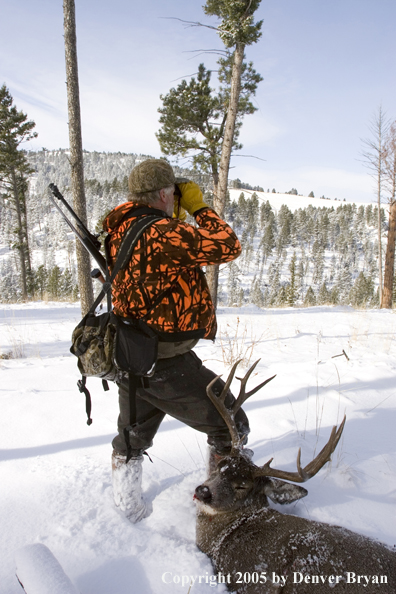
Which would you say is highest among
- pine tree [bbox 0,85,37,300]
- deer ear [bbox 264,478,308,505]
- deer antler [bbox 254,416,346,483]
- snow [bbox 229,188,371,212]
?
snow [bbox 229,188,371,212]

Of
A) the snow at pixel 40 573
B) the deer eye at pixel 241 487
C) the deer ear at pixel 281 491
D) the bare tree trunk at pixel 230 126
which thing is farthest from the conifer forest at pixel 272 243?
the snow at pixel 40 573

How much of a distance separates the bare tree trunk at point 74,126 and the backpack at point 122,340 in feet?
16.0

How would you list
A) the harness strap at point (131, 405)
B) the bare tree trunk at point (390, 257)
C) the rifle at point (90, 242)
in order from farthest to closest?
A: the bare tree trunk at point (390, 257) < the rifle at point (90, 242) < the harness strap at point (131, 405)

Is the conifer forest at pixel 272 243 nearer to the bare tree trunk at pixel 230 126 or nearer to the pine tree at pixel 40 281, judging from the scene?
the pine tree at pixel 40 281

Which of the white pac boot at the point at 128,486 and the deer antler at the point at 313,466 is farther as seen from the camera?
the white pac boot at the point at 128,486

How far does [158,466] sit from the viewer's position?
2.58 meters

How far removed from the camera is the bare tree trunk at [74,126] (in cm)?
565

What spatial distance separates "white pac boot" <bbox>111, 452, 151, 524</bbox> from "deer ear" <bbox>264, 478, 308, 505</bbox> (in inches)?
32.0

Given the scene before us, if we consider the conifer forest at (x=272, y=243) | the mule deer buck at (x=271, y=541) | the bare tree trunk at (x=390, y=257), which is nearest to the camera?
the mule deer buck at (x=271, y=541)

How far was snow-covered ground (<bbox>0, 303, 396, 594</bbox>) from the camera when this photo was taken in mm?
1762

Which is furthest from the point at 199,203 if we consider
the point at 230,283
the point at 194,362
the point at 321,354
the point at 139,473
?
the point at 230,283

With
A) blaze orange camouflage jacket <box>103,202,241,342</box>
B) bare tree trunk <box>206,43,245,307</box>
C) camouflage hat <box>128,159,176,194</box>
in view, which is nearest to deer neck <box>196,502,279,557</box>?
blaze orange camouflage jacket <box>103,202,241,342</box>

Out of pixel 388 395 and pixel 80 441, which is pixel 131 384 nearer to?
pixel 80 441

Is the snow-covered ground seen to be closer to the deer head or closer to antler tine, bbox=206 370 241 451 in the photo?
the deer head
